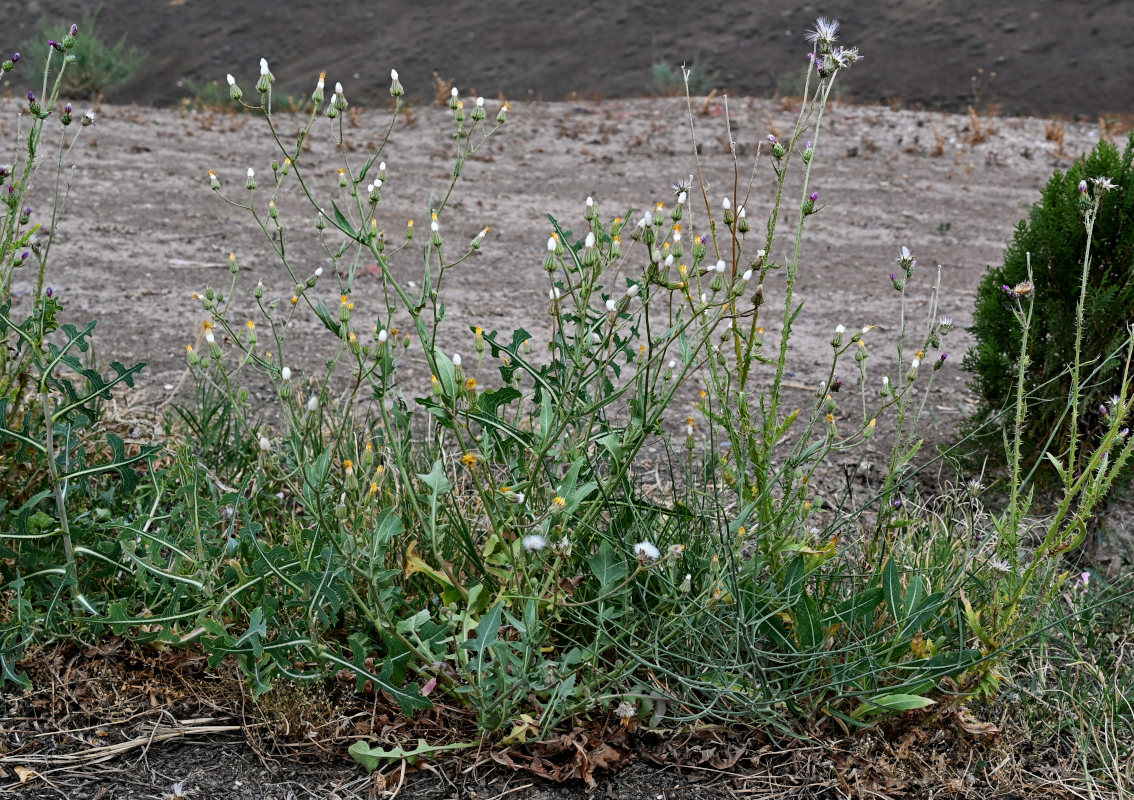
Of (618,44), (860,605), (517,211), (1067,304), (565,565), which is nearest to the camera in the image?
(860,605)

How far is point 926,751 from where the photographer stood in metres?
2.01

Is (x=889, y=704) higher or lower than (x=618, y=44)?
lower

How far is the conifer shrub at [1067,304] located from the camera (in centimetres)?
302

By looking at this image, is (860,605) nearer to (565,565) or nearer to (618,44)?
(565,565)

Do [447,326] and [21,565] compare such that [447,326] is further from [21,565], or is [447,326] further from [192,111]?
[192,111]

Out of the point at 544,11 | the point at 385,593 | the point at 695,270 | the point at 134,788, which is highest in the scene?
the point at 544,11

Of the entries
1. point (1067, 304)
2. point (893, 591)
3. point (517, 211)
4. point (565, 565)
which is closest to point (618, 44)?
point (517, 211)

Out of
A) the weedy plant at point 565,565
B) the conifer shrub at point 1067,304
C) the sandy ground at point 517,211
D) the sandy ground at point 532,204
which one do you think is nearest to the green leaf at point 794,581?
the weedy plant at point 565,565

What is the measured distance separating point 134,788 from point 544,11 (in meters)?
24.3

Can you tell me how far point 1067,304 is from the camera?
10.3ft

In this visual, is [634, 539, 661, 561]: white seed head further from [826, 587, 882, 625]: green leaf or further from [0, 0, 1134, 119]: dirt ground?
[0, 0, 1134, 119]: dirt ground

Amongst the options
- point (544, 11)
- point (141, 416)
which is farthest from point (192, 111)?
point (544, 11)

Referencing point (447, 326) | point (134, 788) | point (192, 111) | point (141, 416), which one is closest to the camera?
point (134, 788)

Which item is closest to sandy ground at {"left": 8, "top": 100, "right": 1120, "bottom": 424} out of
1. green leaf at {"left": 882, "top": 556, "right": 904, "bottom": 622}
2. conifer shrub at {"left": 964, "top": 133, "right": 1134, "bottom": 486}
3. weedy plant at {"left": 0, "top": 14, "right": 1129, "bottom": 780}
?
conifer shrub at {"left": 964, "top": 133, "right": 1134, "bottom": 486}
